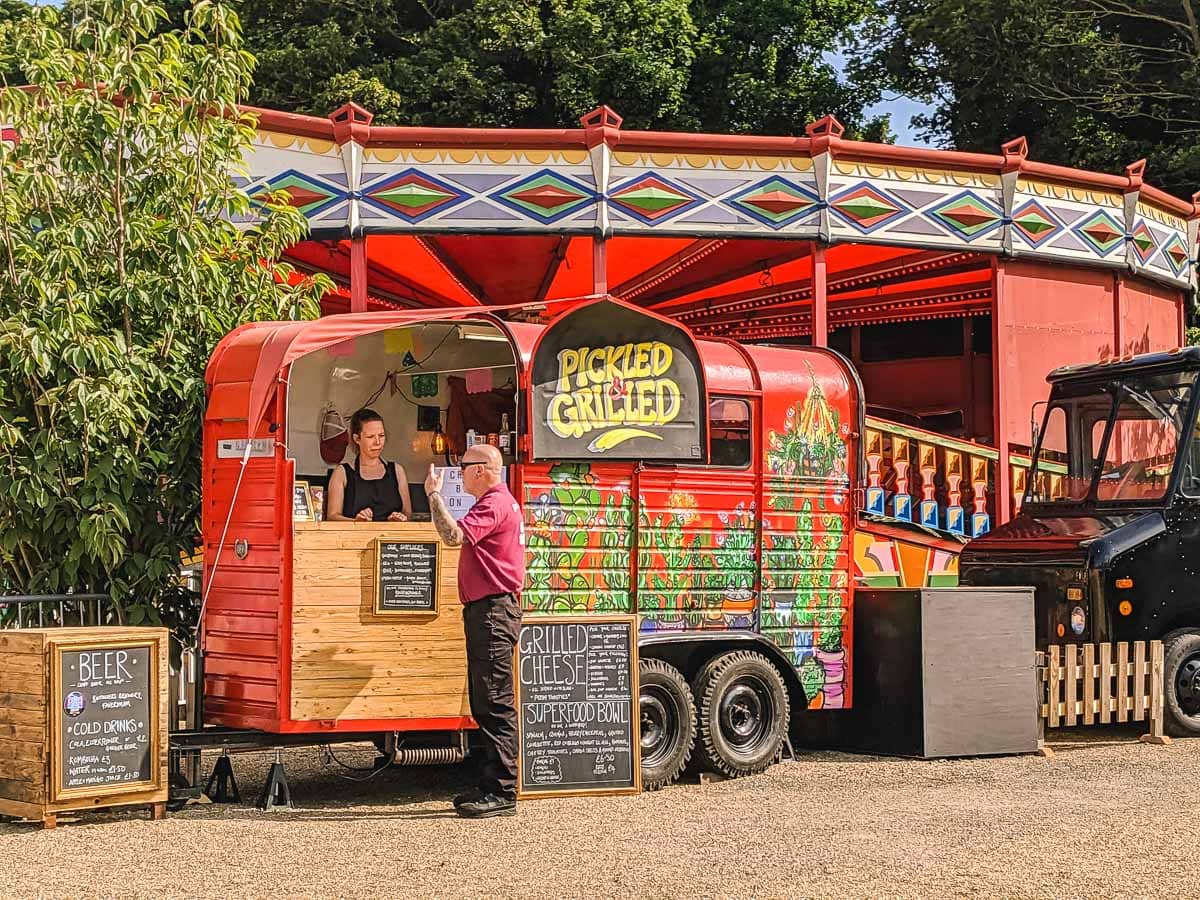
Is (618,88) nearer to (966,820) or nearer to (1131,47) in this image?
(1131,47)

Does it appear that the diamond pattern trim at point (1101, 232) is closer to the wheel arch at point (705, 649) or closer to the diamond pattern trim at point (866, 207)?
the diamond pattern trim at point (866, 207)

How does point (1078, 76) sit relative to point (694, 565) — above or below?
above

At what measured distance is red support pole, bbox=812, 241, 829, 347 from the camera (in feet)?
50.2

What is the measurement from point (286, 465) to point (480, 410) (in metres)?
A: 2.34

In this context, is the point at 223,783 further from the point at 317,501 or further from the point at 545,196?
the point at 545,196

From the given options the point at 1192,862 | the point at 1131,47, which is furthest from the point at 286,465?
the point at 1131,47

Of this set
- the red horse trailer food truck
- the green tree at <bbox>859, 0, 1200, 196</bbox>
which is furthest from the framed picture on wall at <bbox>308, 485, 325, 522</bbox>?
the green tree at <bbox>859, 0, 1200, 196</bbox>

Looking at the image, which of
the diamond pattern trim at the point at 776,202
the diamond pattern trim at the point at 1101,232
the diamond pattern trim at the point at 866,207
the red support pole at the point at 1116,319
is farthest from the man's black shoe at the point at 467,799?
the red support pole at the point at 1116,319

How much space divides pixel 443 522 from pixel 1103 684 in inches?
229

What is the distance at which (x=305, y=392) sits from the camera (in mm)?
10820

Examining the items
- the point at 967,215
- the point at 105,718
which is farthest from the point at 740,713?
the point at 967,215

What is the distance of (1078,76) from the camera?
27.9 m

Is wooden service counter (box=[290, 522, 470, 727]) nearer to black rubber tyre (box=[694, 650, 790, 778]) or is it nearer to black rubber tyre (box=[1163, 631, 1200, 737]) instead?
black rubber tyre (box=[694, 650, 790, 778])

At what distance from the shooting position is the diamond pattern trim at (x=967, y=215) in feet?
52.8
